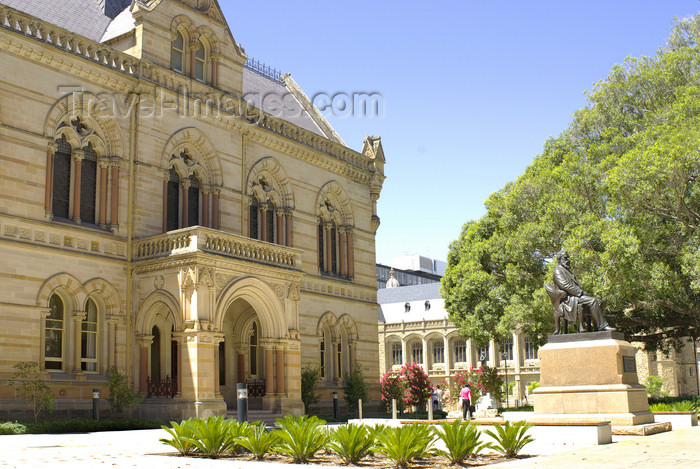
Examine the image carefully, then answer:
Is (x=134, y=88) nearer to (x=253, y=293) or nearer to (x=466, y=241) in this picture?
(x=253, y=293)

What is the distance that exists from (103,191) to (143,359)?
576cm

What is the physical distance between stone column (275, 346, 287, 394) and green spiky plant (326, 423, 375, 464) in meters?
14.2

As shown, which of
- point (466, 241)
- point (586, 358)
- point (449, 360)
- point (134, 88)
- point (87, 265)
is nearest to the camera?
point (586, 358)

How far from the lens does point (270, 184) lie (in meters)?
31.9

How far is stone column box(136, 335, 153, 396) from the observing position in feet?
79.3

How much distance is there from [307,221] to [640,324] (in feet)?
50.5

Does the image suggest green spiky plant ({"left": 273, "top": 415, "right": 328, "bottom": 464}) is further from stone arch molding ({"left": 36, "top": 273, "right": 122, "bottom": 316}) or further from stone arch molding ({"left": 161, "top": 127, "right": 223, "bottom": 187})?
stone arch molding ({"left": 161, "top": 127, "right": 223, "bottom": 187})

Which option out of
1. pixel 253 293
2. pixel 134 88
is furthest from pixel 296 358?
pixel 134 88

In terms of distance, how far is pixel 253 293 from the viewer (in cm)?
2578

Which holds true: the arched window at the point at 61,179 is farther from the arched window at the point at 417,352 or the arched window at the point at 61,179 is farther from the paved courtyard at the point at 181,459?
the arched window at the point at 417,352

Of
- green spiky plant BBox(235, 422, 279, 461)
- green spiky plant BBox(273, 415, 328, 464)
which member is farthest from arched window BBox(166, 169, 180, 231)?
green spiky plant BBox(273, 415, 328, 464)

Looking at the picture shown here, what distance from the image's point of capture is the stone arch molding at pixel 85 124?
76.1ft

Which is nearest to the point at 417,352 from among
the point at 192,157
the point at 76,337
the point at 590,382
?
the point at 192,157

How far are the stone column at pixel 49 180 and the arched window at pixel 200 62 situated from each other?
24.8 feet
